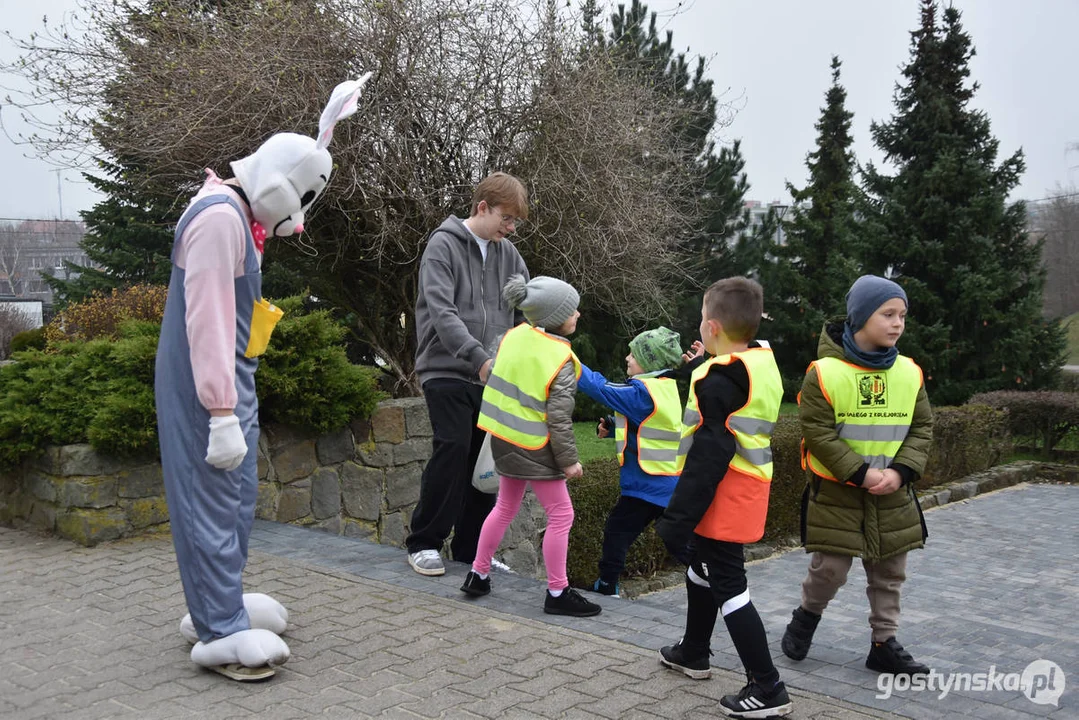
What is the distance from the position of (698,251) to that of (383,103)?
723 cm

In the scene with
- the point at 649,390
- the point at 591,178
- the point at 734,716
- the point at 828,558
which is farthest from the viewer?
the point at 591,178

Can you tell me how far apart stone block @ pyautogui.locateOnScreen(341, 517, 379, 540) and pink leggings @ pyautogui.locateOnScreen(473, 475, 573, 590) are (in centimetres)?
252

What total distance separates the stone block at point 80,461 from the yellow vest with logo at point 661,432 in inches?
119

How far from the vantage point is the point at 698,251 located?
584 inches

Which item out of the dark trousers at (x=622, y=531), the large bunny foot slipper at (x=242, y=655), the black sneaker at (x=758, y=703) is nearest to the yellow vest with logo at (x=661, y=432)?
the dark trousers at (x=622, y=531)

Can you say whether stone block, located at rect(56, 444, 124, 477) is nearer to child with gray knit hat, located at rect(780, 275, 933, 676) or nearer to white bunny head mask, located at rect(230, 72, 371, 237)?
white bunny head mask, located at rect(230, 72, 371, 237)

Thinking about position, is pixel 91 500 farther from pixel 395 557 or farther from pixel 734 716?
pixel 734 716

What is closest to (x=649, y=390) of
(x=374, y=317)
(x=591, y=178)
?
(x=591, y=178)

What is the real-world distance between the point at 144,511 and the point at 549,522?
2.72 m

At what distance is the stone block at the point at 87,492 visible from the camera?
542cm

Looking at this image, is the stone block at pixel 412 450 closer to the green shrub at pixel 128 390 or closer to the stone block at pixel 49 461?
the green shrub at pixel 128 390

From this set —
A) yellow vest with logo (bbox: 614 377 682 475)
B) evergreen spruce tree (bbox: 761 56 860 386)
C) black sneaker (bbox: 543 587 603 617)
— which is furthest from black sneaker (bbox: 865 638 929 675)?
evergreen spruce tree (bbox: 761 56 860 386)

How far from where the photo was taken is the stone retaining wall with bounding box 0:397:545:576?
17.9 ft

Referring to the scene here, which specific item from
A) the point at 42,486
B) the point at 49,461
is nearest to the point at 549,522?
the point at 49,461
